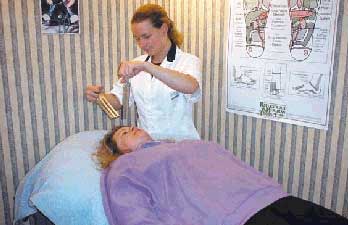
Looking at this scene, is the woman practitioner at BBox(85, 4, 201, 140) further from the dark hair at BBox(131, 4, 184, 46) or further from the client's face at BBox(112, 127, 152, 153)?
the client's face at BBox(112, 127, 152, 153)

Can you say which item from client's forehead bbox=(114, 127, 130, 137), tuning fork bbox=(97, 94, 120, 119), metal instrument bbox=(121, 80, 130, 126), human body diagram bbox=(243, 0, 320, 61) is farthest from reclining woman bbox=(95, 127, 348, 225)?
human body diagram bbox=(243, 0, 320, 61)

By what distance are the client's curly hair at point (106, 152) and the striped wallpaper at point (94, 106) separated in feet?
1.10

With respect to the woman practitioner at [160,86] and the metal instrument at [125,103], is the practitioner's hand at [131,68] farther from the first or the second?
the metal instrument at [125,103]

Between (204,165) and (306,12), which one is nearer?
(204,165)

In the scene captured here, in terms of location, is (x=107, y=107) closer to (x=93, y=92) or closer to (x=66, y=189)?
(x=93, y=92)

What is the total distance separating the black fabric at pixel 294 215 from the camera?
4.42 ft

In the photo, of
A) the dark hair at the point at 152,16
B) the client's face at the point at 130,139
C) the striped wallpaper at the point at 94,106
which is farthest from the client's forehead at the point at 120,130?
the dark hair at the point at 152,16

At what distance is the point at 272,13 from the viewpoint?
1.82 m

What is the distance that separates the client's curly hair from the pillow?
3 centimetres

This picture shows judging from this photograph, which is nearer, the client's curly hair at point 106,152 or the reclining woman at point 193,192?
the reclining woman at point 193,192

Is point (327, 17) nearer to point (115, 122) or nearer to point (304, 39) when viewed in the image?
point (304, 39)

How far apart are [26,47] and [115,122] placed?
23.8 inches

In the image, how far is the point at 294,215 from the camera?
54.4 inches

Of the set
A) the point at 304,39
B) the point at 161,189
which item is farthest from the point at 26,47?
the point at 304,39
